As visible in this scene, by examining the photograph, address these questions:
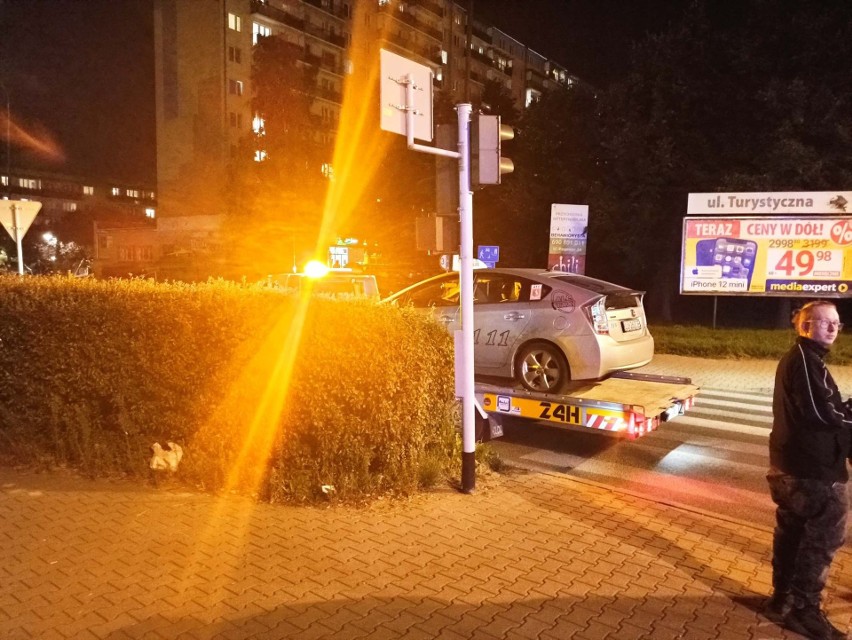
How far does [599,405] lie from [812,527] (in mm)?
3036

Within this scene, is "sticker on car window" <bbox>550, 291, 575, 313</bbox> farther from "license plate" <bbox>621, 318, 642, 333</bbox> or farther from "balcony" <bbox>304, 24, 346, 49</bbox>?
"balcony" <bbox>304, 24, 346, 49</bbox>

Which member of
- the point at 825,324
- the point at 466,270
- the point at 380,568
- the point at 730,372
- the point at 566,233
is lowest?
the point at 730,372

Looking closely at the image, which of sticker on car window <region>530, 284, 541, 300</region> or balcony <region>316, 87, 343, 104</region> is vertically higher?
balcony <region>316, 87, 343, 104</region>

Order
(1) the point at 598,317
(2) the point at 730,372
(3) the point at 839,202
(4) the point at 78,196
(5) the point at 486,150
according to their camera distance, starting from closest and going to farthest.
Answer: (5) the point at 486,150 < (1) the point at 598,317 < (2) the point at 730,372 < (3) the point at 839,202 < (4) the point at 78,196

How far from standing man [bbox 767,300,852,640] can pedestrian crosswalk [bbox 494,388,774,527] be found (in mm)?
1957

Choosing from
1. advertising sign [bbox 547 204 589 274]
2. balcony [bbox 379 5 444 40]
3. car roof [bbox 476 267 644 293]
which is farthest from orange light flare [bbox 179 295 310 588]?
balcony [bbox 379 5 444 40]

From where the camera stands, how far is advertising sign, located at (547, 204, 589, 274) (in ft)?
59.4

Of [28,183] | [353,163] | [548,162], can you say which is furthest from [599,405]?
[28,183]

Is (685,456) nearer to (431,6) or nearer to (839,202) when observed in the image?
(839,202)

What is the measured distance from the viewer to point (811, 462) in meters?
3.73

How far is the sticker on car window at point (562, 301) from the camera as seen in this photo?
8203 mm

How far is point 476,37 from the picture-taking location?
7131 centimetres

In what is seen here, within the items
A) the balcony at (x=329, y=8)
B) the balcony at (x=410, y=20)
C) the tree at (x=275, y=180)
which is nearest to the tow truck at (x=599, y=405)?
the tree at (x=275, y=180)

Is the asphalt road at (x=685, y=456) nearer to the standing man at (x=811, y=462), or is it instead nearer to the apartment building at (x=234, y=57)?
the standing man at (x=811, y=462)
